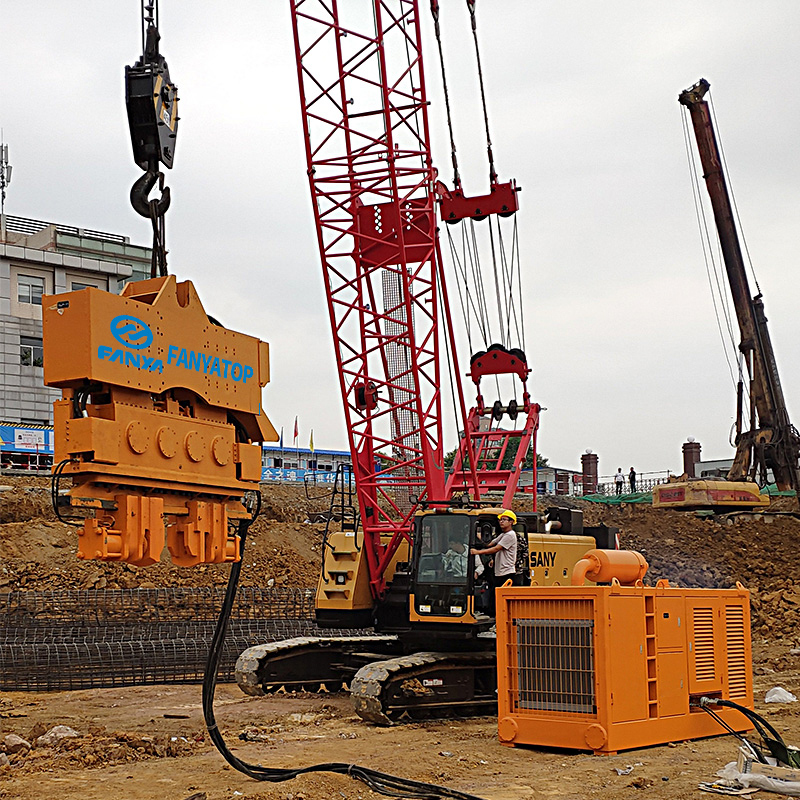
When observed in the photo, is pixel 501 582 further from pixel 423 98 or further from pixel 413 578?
pixel 423 98

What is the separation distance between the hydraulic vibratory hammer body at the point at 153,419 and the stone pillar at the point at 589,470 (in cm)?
3873

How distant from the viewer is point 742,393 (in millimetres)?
30766

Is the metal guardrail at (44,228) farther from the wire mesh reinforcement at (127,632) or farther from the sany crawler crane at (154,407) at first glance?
the sany crawler crane at (154,407)

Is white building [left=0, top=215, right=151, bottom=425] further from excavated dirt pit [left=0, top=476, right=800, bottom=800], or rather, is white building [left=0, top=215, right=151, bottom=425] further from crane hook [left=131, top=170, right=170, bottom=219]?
crane hook [left=131, top=170, right=170, bottom=219]

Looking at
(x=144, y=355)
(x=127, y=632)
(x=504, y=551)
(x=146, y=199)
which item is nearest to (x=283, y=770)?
(x=144, y=355)

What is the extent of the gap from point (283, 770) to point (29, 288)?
136 ft

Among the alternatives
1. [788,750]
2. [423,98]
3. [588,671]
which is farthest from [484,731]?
[423,98]

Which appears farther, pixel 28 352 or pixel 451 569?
pixel 28 352

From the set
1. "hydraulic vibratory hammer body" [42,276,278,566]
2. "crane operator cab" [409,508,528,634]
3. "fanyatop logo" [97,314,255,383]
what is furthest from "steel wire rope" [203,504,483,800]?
"crane operator cab" [409,508,528,634]

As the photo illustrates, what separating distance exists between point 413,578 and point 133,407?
6.40 m

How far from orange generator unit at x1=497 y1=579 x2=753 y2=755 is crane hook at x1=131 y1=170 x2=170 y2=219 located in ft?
15.9

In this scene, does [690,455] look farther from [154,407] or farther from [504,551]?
[154,407]

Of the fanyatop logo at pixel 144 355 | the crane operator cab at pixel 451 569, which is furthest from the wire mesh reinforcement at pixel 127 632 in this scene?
the fanyatop logo at pixel 144 355

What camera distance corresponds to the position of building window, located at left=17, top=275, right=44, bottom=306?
149 ft
